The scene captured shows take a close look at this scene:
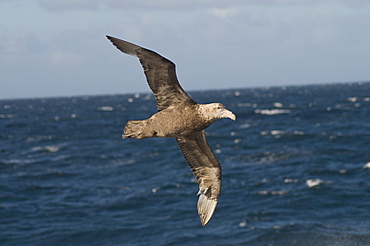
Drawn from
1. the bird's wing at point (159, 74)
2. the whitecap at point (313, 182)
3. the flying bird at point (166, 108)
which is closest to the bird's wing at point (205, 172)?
the flying bird at point (166, 108)

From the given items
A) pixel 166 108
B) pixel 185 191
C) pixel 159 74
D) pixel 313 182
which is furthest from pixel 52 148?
pixel 159 74

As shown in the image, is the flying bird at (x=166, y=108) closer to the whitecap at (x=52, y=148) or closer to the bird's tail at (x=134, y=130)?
the bird's tail at (x=134, y=130)

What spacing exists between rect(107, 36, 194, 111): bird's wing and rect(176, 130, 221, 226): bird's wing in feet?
5.23

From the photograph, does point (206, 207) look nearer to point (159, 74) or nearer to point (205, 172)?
point (205, 172)

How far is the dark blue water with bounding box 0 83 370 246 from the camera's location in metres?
22.8

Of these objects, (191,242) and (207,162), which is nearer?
(207,162)

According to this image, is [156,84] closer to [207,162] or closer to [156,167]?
[207,162]

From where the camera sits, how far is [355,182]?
28.5m

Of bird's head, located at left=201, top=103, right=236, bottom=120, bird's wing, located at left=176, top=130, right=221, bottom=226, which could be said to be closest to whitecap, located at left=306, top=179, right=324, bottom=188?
bird's wing, located at left=176, top=130, right=221, bottom=226

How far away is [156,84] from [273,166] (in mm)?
25250

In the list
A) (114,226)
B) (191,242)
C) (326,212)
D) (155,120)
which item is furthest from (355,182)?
(155,120)

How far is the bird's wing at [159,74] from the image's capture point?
866 cm

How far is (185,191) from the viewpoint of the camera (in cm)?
2911

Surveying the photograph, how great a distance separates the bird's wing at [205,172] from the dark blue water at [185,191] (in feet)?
36.5
